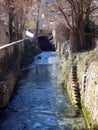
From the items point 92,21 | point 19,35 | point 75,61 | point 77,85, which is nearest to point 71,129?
point 77,85

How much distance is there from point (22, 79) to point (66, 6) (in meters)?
6.70

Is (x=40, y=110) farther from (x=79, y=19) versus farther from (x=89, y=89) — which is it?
(x=79, y=19)

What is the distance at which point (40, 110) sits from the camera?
1552cm

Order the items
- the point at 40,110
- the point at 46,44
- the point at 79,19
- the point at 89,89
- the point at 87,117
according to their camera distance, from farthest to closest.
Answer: the point at 46,44
the point at 79,19
the point at 40,110
the point at 89,89
the point at 87,117

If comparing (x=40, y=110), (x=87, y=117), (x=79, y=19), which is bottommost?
(x=40, y=110)

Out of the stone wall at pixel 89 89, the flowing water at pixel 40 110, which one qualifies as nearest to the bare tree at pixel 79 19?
the flowing water at pixel 40 110

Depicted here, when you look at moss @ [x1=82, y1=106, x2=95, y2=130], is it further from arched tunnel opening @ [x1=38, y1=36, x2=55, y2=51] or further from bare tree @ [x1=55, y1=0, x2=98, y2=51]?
arched tunnel opening @ [x1=38, y1=36, x2=55, y2=51]

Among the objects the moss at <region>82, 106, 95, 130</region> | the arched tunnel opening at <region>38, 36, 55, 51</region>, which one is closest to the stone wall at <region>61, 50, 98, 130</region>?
the moss at <region>82, 106, 95, 130</region>

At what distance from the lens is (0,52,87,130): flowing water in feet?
43.4

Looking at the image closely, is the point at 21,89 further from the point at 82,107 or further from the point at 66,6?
the point at 66,6

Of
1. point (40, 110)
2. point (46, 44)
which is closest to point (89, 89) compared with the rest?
point (40, 110)

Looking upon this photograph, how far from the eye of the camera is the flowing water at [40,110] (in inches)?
521

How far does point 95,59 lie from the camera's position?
1446 centimetres

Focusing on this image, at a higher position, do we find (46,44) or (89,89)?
(89,89)
